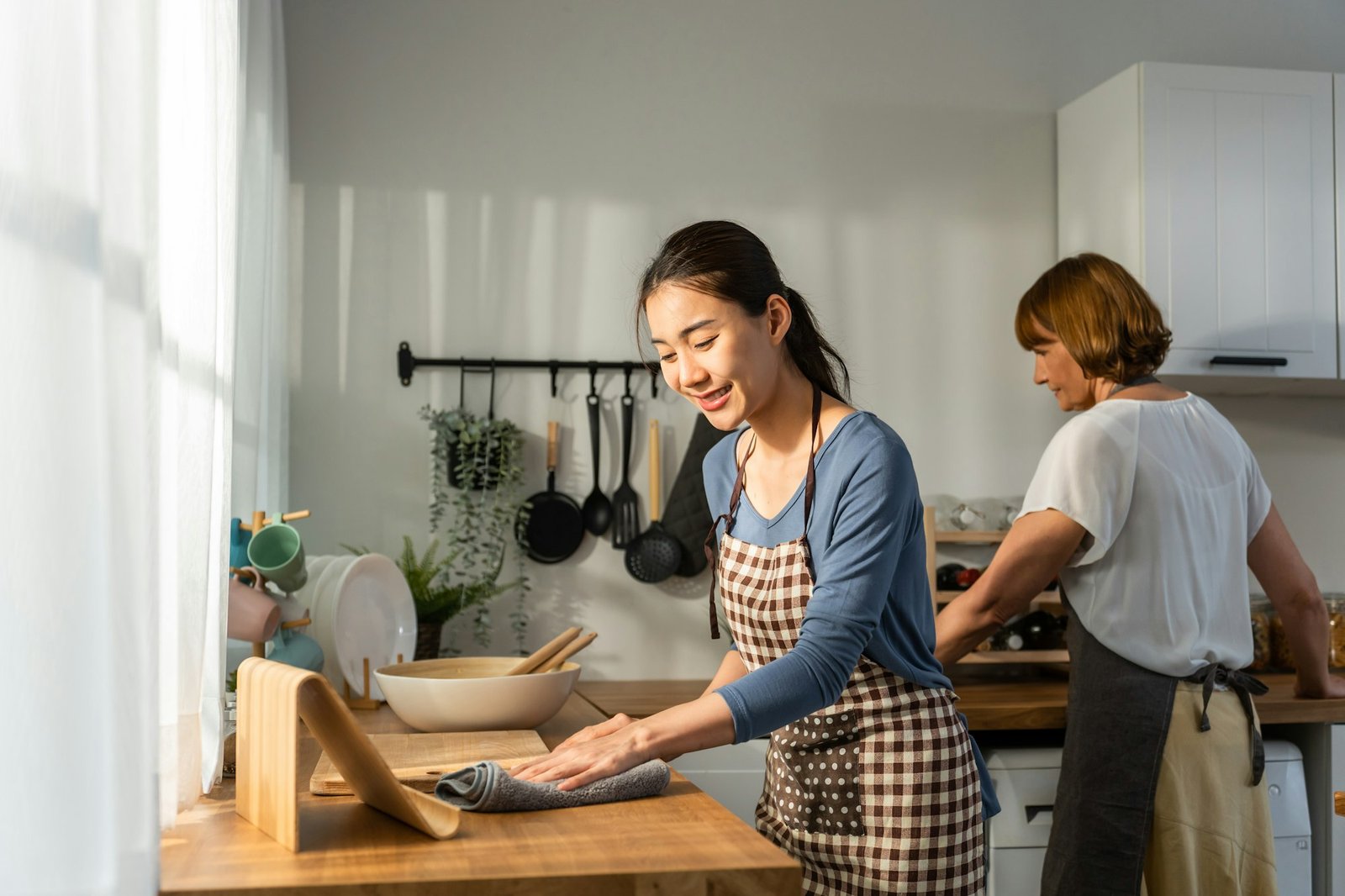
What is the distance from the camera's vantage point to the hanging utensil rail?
102 inches

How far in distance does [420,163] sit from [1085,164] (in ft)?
5.12

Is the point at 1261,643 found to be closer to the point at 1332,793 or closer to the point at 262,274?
the point at 1332,793

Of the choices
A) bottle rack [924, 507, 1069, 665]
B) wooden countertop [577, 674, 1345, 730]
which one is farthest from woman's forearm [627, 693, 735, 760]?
bottle rack [924, 507, 1069, 665]

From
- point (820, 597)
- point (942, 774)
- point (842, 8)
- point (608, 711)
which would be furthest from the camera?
point (842, 8)

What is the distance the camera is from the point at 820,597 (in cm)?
119

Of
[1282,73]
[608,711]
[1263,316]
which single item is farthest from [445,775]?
[1282,73]

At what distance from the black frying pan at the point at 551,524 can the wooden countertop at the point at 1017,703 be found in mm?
316

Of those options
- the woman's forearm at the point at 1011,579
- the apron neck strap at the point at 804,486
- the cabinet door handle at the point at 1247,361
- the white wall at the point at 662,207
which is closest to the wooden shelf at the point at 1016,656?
the woman's forearm at the point at 1011,579

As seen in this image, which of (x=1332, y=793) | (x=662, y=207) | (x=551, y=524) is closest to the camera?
(x=1332, y=793)

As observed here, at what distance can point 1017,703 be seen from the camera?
2.15 meters

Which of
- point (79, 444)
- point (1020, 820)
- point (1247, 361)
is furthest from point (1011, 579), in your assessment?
point (79, 444)

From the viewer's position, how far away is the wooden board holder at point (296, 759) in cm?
94

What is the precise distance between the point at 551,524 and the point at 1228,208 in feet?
5.50

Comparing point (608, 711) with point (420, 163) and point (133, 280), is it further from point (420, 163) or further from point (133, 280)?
point (133, 280)
